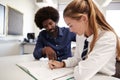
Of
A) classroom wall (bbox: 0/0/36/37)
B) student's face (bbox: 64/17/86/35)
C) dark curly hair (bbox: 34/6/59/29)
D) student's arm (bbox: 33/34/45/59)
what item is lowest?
student's arm (bbox: 33/34/45/59)

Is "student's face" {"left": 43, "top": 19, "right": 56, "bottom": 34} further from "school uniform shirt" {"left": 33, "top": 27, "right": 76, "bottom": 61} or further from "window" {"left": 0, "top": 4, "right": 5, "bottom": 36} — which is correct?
"window" {"left": 0, "top": 4, "right": 5, "bottom": 36}

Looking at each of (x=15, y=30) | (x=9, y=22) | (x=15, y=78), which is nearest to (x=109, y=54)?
(x=15, y=78)

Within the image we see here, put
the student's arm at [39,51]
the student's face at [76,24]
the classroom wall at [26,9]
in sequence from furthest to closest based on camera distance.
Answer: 1. the classroom wall at [26,9]
2. the student's arm at [39,51]
3. the student's face at [76,24]

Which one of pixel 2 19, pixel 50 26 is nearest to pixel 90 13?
pixel 50 26

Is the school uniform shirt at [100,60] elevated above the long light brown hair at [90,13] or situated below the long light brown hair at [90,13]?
below

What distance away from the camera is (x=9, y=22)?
3.23 meters

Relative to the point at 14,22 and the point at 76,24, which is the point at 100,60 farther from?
the point at 14,22

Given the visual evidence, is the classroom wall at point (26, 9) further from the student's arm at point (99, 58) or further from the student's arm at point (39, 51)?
the student's arm at point (99, 58)

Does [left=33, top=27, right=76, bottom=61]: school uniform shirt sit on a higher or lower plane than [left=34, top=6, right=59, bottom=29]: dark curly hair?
lower

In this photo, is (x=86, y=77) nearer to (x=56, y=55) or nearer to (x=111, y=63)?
(x=111, y=63)

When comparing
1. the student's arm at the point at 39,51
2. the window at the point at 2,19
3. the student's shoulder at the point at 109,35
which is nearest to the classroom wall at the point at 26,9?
the window at the point at 2,19

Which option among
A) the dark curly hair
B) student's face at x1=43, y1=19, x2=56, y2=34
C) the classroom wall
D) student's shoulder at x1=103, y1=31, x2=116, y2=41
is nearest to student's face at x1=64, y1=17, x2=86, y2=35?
student's shoulder at x1=103, y1=31, x2=116, y2=41

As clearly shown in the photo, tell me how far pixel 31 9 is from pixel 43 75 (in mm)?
4269

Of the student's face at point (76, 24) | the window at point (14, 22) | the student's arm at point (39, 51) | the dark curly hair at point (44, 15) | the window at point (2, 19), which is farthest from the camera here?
the window at point (14, 22)
